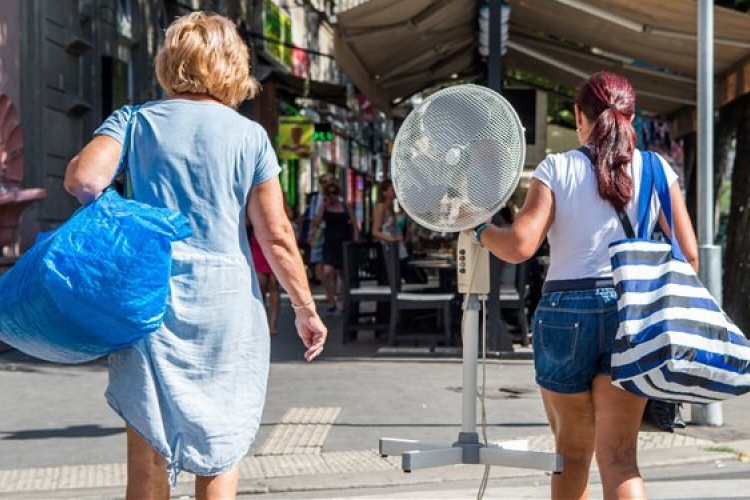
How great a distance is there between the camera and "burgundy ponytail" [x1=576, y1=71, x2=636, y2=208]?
455cm

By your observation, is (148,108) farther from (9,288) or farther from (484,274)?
(484,274)

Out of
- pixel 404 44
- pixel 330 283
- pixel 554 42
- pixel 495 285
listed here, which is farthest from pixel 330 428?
pixel 330 283

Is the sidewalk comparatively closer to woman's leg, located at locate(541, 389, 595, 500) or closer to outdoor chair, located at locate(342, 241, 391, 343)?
outdoor chair, located at locate(342, 241, 391, 343)

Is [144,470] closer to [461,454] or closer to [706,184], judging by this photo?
[461,454]

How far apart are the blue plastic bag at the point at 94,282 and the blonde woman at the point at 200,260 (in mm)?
115

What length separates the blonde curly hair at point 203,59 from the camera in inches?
159

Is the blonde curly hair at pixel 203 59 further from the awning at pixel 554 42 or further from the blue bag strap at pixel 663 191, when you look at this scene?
the awning at pixel 554 42

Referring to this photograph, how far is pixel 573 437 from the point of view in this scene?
4625 millimetres

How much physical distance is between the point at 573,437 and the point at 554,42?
12090mm

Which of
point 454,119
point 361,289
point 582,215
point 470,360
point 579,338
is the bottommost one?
point 361,289

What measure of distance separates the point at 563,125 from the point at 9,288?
28698 millimetres

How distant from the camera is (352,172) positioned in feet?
152

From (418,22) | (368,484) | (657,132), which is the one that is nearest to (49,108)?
(418,22)

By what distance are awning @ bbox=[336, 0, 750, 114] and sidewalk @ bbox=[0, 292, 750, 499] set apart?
3431 millimetres
